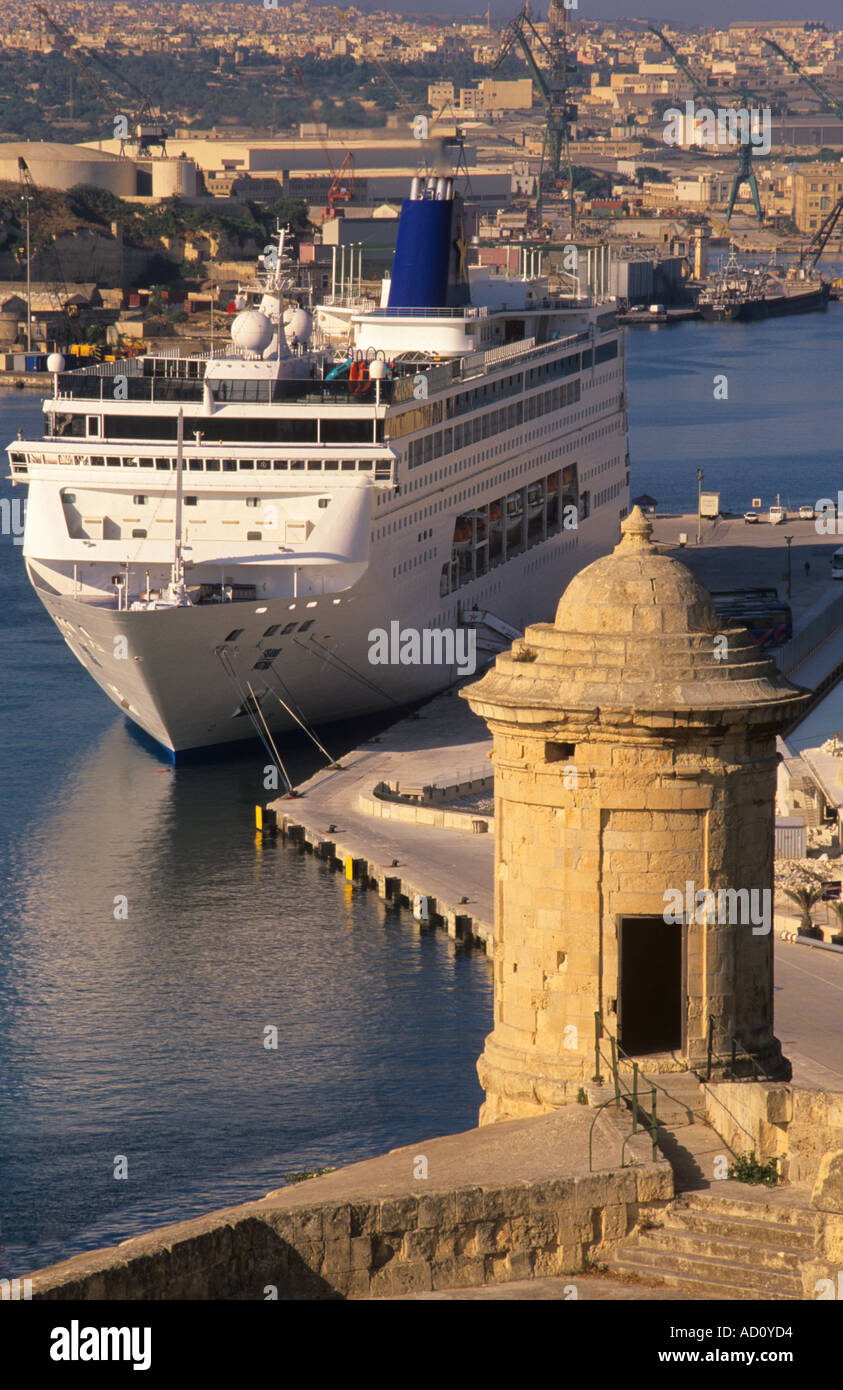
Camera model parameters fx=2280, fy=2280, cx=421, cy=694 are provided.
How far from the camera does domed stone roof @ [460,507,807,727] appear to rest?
945cm

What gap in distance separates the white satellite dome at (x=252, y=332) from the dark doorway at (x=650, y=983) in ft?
133

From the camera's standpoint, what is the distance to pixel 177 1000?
2916 cm

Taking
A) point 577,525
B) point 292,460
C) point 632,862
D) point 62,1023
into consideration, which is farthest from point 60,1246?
point 577,525

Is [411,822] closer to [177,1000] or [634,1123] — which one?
[177,1000]

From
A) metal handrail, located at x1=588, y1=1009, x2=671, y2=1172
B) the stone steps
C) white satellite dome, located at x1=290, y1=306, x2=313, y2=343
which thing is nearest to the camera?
the stone steps

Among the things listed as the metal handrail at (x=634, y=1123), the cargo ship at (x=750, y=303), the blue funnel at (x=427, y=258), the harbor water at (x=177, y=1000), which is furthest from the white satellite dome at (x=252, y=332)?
the cargo ship at (x=750, y=303)

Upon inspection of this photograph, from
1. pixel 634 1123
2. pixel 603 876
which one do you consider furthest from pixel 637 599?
pixel 634 1123

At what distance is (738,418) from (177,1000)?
82.5 metres

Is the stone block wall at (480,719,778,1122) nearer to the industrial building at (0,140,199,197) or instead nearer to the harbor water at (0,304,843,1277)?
the harbor water at (0,304,843,1277)

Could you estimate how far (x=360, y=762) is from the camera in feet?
137

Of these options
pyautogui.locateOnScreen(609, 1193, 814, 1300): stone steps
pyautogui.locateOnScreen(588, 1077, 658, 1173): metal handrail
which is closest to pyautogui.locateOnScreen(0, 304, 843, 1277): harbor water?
pyautogui.locateOnScreen(588, 1077, 658, 1173): metal handrail

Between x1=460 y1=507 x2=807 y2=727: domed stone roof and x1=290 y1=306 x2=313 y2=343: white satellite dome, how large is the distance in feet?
145

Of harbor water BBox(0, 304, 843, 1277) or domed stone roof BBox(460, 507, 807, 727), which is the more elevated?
domed stone roof BBox(460, 507, 807, 727)
